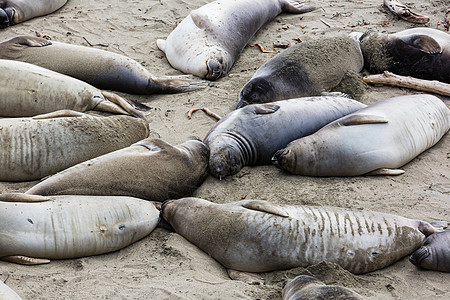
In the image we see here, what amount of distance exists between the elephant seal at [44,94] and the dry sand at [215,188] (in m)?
0.53

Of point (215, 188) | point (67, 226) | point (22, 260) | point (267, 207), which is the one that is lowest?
point (215, 188)

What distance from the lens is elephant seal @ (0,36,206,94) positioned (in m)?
6.84

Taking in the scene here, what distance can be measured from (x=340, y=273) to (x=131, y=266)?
149 cm

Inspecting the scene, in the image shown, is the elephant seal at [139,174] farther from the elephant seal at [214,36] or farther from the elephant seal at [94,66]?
the elephant seal at [214,36]

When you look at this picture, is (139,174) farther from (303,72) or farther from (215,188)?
(303,72)

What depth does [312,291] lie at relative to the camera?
361cm

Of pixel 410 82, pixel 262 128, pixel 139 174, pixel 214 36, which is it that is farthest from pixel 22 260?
pixel 410 82

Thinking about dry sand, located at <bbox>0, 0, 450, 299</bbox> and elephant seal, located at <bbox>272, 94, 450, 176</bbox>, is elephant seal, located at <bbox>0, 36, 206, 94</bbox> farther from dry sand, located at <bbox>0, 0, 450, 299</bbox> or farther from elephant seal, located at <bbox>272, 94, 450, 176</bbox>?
elephant seal, located at <bbox>272, 94, 450, 176</bbox>

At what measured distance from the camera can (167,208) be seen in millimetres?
4879

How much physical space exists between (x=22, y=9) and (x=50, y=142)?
156 inches

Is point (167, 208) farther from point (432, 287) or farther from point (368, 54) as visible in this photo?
point (368, 54)

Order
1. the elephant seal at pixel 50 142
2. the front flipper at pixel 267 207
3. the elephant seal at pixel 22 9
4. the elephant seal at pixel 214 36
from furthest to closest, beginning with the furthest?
the elephant seal at pixel 22 9 → the elephant seal at pixel 214 36 → the elephant seal at pixel 50 142 → the front flipper at pixel 267 207

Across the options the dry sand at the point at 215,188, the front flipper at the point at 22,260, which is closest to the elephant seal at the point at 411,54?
the dry sand at the point at 215,188

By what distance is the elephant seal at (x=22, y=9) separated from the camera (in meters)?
8.37
